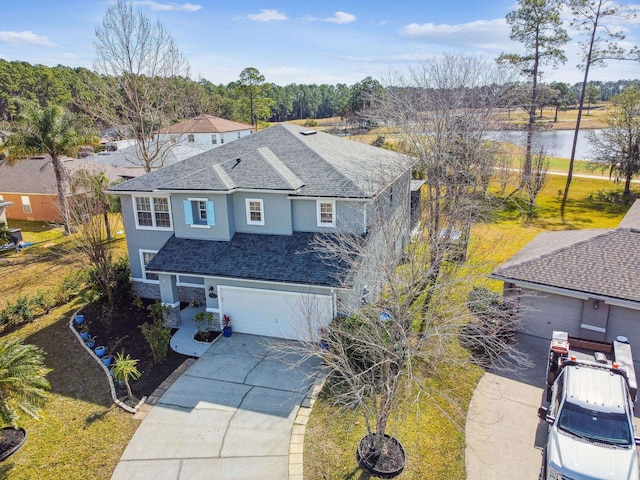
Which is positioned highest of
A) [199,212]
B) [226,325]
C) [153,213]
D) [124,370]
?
[199,212]

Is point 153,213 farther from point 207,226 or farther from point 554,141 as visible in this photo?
point 554,141

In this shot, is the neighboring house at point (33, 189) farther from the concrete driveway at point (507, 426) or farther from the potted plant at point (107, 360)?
the concrete driveway at point (507, 426)

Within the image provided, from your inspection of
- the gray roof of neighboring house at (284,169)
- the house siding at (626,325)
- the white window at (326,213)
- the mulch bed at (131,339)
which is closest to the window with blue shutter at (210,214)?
the gray roof of neighboring house at (284,169)

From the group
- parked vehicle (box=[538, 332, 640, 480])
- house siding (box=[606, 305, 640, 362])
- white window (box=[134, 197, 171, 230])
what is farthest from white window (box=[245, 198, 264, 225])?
house siding (box=[606, 305, 640, 362])

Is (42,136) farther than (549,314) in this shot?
Yes

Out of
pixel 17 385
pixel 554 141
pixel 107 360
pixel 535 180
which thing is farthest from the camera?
pixel 554 141

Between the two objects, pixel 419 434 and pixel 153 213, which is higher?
pixel 153 213

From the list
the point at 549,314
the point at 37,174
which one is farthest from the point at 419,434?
the point at 37,174
